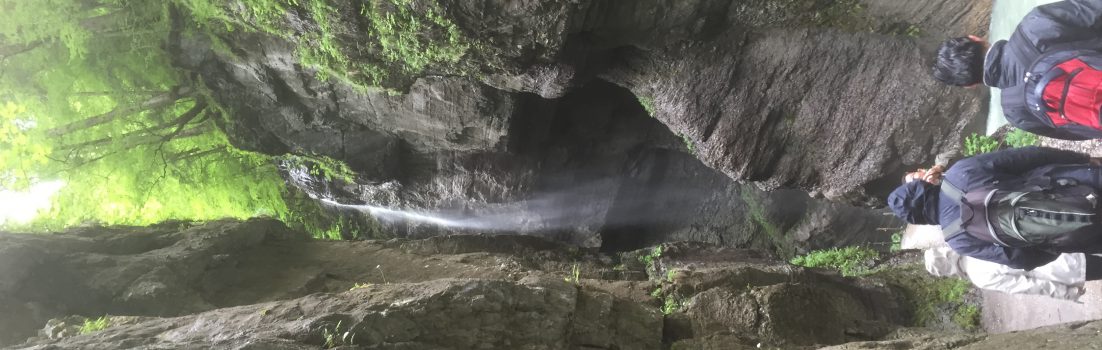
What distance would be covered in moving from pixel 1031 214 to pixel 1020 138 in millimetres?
3768

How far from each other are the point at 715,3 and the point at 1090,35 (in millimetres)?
4358

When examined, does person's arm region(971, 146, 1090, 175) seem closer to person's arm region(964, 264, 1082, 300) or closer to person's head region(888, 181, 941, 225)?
person's head region(888, 181, 941, 225)

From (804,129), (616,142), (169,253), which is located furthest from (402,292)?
(616,142)

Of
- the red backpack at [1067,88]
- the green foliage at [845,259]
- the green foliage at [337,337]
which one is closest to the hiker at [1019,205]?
the red backpack at [1067,88]

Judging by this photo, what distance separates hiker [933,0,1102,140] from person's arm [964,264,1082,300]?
4.49 feet

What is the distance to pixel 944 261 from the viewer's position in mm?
5441

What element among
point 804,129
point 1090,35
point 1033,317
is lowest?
point 1033,317

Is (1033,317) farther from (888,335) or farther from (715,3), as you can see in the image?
(715,3)

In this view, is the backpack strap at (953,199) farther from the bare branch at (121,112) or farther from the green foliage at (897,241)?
the bare branch at (121,112)

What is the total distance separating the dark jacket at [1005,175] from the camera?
401 cm

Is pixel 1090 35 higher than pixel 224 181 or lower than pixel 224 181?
higher

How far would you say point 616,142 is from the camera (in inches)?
457

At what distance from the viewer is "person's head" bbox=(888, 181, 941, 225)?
4.59m

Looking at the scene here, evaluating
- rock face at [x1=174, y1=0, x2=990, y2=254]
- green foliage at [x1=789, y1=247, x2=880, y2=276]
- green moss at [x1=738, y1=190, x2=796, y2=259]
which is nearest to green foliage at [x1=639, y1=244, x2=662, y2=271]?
rock face at [x1=174, y1=0, x2=990, y2=254]
